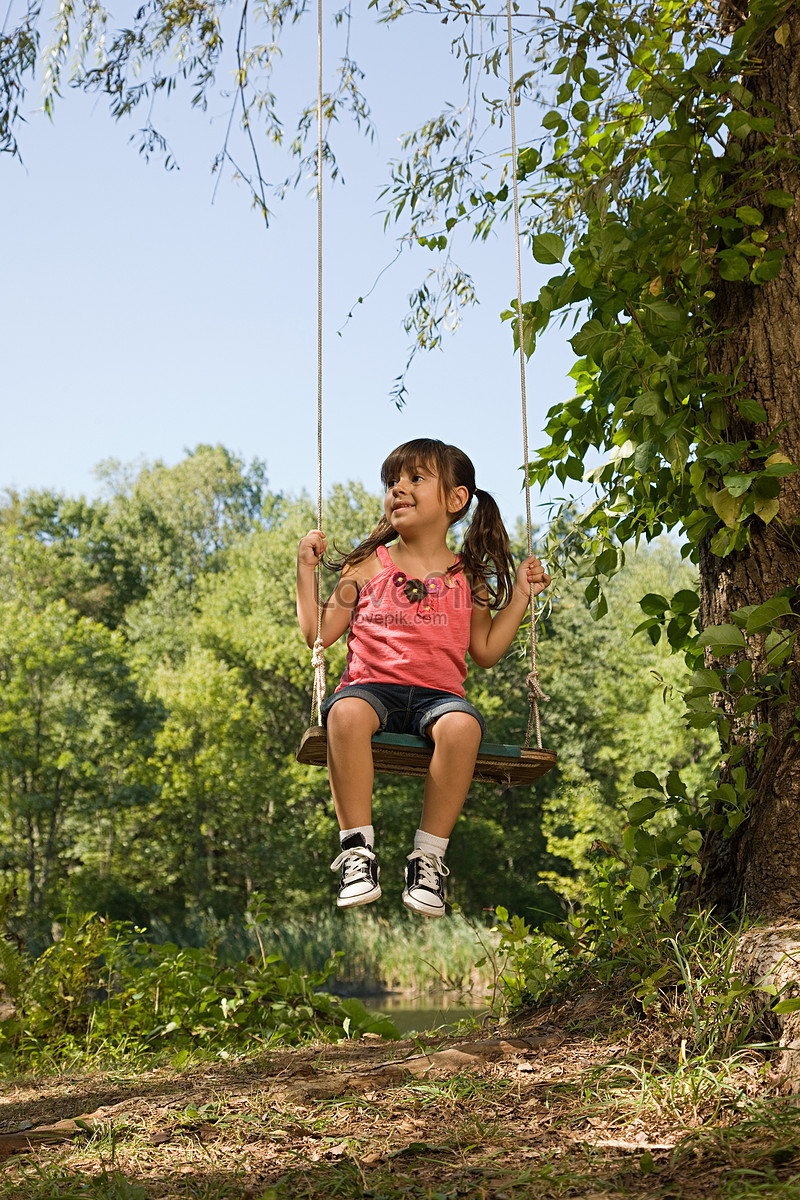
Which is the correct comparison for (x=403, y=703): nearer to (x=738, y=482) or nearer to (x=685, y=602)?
(x=685, y=602)

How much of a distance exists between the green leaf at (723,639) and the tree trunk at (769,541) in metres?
0.29

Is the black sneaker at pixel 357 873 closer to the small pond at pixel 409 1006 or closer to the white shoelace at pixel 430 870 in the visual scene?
the white shoelace at pixel 430 870

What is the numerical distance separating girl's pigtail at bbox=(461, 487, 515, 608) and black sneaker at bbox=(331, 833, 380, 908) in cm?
103

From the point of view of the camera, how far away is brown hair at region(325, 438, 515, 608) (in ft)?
12.4

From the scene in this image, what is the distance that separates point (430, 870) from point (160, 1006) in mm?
2199

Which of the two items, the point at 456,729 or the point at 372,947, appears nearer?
the point at 456,729

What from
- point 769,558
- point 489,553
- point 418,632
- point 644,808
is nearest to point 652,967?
point 644,808

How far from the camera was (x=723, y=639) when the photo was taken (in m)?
2.59

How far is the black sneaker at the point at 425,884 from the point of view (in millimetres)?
3080

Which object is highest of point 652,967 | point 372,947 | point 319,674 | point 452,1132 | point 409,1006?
point 319,674

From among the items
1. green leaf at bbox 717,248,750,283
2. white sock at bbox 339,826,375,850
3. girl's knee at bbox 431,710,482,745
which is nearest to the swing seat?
girl's knee at bbox 431,710,482,745

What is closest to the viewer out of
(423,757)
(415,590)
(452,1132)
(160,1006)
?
(452,1132)

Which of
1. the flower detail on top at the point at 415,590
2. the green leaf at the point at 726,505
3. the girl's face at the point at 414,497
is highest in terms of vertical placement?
the girl's face at the point at 414,497

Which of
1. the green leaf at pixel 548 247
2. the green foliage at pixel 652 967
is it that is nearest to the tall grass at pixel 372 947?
the green foliage at pixel 652 967
